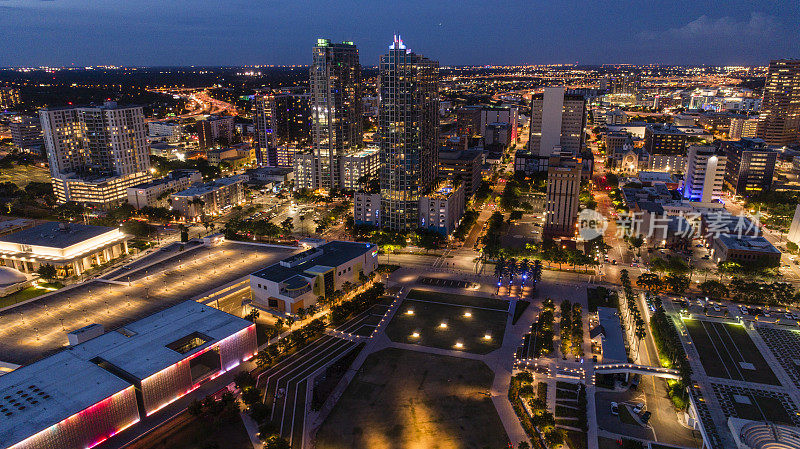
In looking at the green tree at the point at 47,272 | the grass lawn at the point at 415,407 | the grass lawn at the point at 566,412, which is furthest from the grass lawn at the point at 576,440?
the green tree at the point at 47,272

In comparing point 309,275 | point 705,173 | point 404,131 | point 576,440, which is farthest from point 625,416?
point 705,173

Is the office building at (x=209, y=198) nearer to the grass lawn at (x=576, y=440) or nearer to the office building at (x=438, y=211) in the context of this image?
the office building at (x=438, y=211)

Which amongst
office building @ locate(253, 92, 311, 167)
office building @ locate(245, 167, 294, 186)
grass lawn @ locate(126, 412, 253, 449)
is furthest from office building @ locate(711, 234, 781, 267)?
office building @ locate(253, 92, 311, 167)

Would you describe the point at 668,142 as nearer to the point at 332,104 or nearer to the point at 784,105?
the point at 784,105

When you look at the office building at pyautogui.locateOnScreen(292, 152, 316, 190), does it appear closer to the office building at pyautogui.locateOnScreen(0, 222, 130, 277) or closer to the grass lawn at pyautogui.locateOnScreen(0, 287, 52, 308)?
the office building at pyautogui.locateOnScreen(0, 222, 130, 277)

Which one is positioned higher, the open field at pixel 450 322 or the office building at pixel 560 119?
the office building at pixel 560 119
